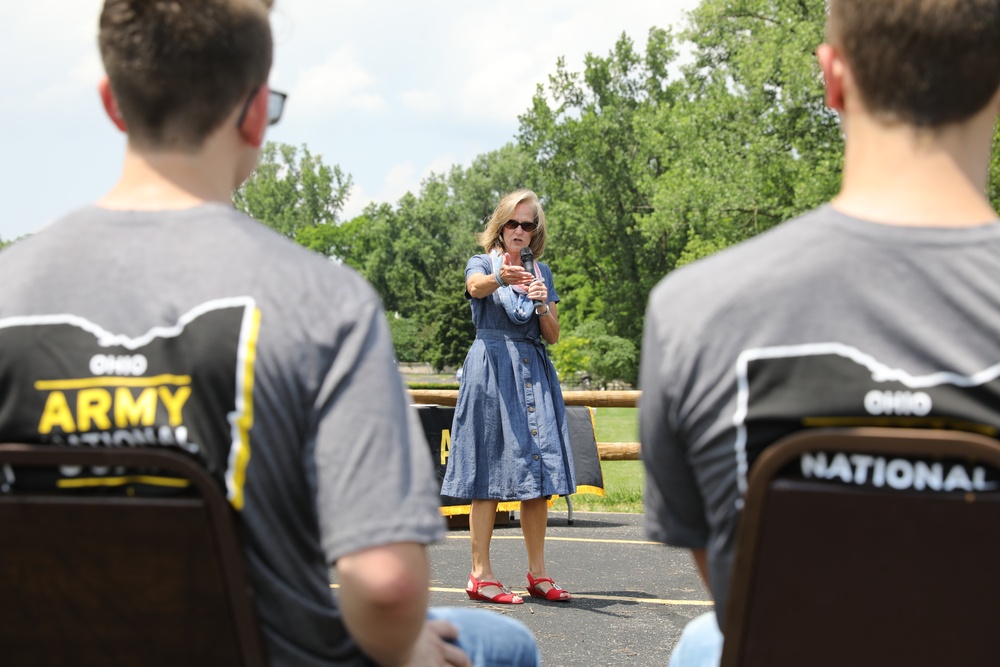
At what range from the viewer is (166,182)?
6.22ft

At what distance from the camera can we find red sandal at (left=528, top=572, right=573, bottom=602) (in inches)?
247

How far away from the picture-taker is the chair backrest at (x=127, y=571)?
1.62 metres

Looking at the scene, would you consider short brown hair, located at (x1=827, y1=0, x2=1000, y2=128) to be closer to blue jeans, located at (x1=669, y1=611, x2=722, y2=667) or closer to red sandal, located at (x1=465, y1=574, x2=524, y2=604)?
blue jeans, located at (x1=669, y1=611, x2=722, y2=667)

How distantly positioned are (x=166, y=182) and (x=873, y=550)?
124cm

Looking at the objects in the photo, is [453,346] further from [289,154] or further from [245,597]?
[245,597]

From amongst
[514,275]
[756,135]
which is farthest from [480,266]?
[756,135]

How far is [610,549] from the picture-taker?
8.46 metres

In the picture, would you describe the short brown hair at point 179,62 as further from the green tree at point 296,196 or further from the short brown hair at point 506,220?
the green tree at point 296,196

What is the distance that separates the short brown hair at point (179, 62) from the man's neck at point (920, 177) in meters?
1.00

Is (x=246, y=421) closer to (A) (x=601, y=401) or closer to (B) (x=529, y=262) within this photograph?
(B) (x=529, y=262)

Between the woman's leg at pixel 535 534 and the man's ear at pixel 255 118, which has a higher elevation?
the man's ear at pixel 255 118

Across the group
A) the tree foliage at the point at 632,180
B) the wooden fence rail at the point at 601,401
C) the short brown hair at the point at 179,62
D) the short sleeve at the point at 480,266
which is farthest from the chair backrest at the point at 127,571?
the tree foliage at the point at 632,180

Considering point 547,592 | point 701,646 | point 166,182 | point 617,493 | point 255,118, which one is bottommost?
point 617,493

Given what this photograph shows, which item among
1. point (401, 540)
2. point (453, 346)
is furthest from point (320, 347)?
point (453, 346)
